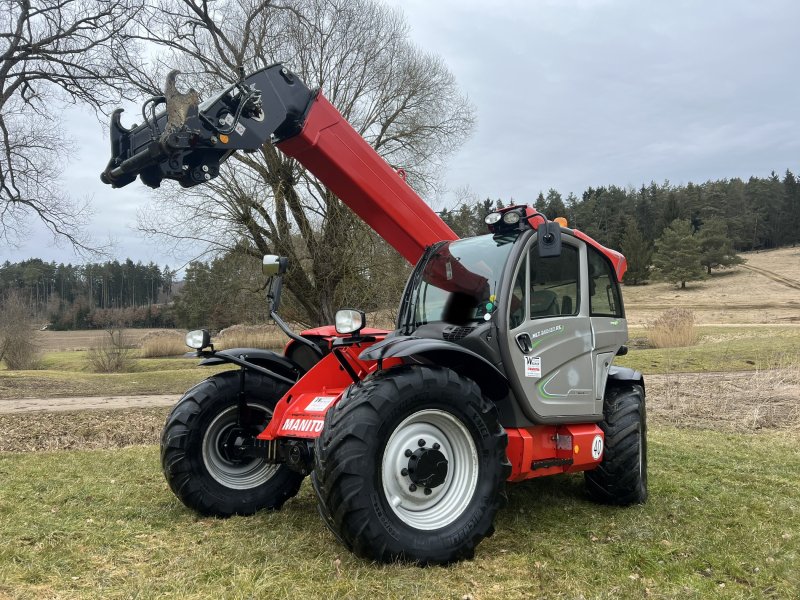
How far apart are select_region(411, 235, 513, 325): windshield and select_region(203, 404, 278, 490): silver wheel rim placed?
156 centimetres

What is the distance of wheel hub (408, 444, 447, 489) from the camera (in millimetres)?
3662

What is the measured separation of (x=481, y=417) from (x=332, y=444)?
3.18 feet

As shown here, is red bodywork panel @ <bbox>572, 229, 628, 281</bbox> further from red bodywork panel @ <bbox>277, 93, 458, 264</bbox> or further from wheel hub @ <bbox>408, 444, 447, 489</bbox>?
wheel hub @ <bbox>408, 444, 447, 489</bbox>

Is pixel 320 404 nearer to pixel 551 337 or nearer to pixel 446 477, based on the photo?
pixel 446 477

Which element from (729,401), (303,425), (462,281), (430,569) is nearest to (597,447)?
(462,281)

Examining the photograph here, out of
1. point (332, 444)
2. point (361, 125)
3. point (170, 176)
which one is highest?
point (361, 125)

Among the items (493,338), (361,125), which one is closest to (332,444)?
(493,338)

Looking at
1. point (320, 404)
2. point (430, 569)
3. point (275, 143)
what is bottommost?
point (430, 569)

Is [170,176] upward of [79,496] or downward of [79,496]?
upward

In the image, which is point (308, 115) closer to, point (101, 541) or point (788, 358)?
point (101, 541)

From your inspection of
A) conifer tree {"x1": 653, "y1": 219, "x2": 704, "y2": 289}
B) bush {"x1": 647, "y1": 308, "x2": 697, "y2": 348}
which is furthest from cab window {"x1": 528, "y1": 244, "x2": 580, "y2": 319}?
conifer tree {"x1": 653, "y1": 219, "x2": 704, "y2": 289}

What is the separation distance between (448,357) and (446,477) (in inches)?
29.7

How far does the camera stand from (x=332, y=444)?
3.39m

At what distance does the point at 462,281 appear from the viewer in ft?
15.4
